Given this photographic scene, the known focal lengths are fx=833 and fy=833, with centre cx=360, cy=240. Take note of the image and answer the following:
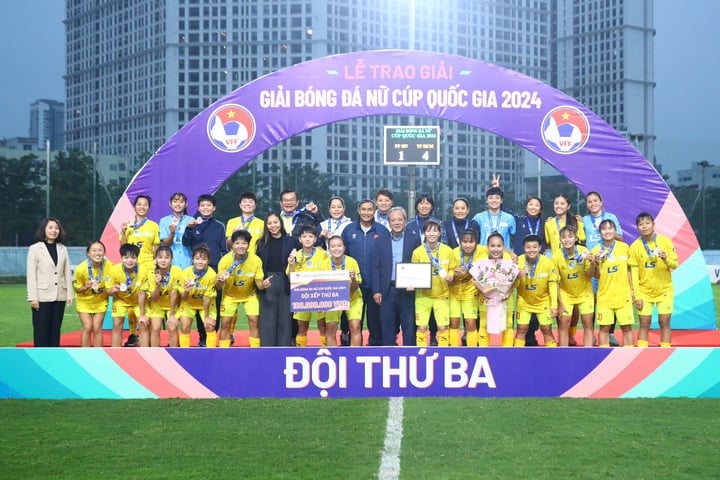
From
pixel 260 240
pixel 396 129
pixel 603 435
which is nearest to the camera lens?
pixel 603 435

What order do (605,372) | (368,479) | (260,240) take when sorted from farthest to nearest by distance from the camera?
1. (260,240)
2. (605,372)
3. (368,479)

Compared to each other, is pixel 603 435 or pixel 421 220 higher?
pixel 421 220

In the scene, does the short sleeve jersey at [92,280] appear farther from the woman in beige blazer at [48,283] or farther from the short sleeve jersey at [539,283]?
the short sleeve jersey at [539,283]

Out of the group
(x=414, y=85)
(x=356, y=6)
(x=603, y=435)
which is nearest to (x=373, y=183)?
(x=356, y=6)

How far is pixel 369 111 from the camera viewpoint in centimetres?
1110

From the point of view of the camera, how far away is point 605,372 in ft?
21.4

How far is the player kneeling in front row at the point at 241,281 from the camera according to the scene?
8086 millimetres

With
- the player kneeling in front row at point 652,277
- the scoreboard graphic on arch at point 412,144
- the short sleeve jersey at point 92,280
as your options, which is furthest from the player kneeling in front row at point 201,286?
the scoreboard graphic on arch at point 412,144

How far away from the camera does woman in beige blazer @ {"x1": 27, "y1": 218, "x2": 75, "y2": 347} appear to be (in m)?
8.23

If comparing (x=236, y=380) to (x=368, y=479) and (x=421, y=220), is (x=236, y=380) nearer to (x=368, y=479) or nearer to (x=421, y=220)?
(x=368, y=479)

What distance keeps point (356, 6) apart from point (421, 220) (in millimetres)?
92059

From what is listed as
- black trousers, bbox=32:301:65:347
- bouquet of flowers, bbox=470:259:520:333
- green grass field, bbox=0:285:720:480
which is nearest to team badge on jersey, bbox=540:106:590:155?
bouquet of flowers, bbox=470:259:520:333

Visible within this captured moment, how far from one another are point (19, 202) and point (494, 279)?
3008 cm

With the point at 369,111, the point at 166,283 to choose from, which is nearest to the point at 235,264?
the point at 166,283
